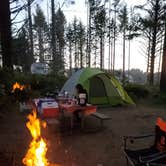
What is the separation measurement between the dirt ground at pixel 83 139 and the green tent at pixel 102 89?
1.29 meters

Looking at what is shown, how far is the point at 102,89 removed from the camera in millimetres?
8750

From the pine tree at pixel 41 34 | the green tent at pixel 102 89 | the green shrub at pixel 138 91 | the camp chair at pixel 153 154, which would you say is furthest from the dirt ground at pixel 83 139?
the pine tree at pixel 41 34

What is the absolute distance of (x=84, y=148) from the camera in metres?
4.56

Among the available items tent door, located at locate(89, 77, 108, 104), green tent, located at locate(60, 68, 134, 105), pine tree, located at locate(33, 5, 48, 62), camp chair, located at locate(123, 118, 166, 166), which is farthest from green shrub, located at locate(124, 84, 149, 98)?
pine tree, located at locate(33, 5, 48, 62)

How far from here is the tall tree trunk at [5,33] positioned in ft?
23.8

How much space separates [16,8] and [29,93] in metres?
2.89

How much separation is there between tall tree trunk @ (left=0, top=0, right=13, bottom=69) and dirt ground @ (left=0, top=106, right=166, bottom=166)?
6.23ft

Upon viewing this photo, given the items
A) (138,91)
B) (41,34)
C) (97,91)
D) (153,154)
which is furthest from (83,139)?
(41,34)

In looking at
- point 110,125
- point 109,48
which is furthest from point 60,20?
point 110,125

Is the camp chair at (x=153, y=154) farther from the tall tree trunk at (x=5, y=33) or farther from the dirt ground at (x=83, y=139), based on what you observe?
the tall tree trunk at (x=5, y=33)

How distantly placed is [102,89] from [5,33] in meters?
4.12

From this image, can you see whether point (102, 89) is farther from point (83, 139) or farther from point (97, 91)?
point (83, 139)

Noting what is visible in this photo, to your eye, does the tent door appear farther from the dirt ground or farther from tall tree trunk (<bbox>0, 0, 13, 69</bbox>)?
tall tree trunk (<bbox>0, 0, 13, 69</bbox>)

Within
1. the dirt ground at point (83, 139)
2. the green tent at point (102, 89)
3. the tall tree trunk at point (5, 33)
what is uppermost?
the tall tree trunk at point (5, 33)
